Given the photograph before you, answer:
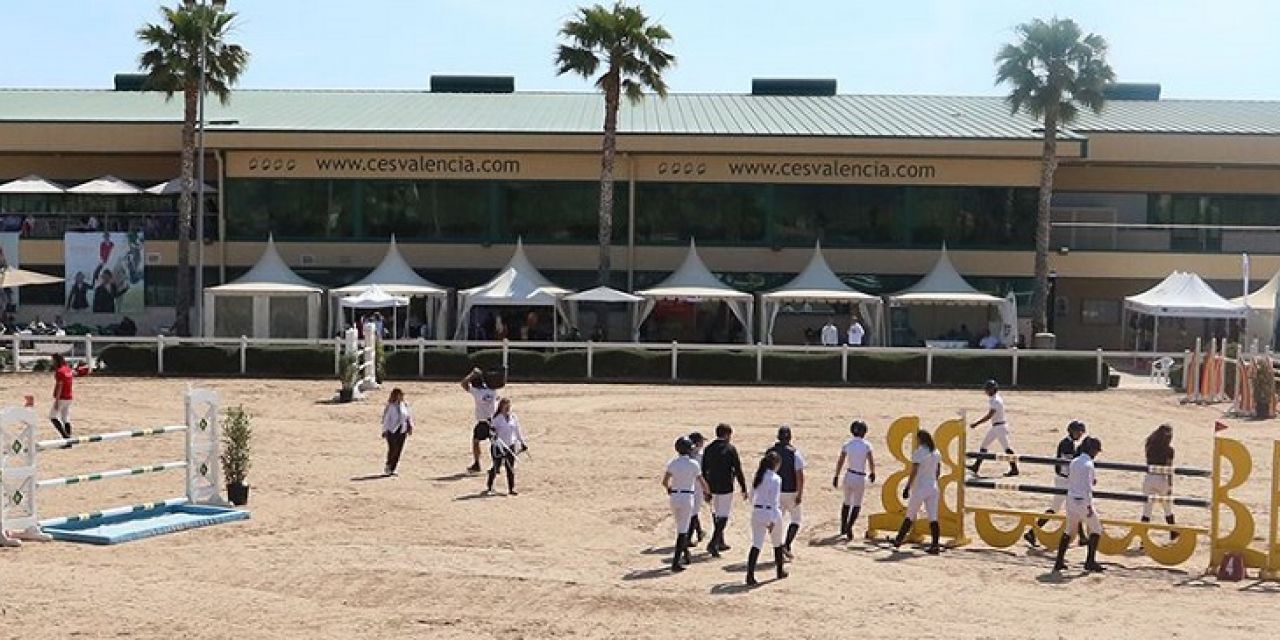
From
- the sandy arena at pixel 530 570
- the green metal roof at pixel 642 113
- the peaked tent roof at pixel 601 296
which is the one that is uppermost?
the green metal roof at pixel 642 113

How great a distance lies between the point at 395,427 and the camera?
21.8m

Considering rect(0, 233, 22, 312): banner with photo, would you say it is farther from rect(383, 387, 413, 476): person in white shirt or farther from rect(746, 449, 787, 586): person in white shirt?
rect(746, 449, 787, 586): person in white shirt

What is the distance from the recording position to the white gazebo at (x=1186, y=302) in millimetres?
42281

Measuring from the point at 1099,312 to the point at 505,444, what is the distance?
34.1 m

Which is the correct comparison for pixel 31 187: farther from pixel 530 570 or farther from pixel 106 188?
pixel 530 570

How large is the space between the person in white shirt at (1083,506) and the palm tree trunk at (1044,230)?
28692 mm

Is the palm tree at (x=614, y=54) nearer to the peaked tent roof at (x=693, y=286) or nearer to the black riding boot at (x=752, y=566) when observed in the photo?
the peaked tent roof at (x=693, y=286)

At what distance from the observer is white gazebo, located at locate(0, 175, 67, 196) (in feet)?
153

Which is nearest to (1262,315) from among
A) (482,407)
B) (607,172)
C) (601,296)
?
(601,296)

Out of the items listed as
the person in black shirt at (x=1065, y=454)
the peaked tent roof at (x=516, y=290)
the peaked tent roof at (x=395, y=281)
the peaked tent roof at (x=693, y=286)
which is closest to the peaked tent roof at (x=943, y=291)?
the peaked tent roof at (x=693, y=286)

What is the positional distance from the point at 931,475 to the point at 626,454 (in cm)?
786

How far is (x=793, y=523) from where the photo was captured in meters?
16.3

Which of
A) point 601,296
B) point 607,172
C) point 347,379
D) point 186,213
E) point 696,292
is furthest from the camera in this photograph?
point 186,213

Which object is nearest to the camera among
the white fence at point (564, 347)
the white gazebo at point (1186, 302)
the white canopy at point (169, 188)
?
the white fence at point (564, 347)
